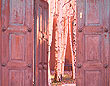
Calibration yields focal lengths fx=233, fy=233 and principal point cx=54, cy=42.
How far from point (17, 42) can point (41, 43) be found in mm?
953

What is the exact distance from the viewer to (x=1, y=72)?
16.6ft

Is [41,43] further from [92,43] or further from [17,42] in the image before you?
[92,43]

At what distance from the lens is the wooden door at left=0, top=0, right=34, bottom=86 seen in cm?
505

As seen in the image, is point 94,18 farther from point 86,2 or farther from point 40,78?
point 40,78

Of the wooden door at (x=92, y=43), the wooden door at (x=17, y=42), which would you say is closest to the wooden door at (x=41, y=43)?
the wooden door at (x=17, y=42)

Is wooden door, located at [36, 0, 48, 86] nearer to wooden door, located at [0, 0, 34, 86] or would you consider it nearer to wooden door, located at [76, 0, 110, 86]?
wooden door, located at [0, 0, 34, 86]

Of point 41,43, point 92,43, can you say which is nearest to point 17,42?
point 41,43

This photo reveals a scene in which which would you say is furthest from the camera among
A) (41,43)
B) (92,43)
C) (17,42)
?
(41,43)

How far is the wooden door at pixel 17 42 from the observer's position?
16.6ft

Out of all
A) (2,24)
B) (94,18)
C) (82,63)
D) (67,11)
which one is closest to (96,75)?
(82,63)

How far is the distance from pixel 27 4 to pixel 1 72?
160cm

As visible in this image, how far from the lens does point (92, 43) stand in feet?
16.3

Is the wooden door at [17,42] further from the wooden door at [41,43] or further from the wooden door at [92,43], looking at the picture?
the wooden door at [92,43]

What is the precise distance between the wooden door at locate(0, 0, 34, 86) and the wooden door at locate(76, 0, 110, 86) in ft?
3.53
